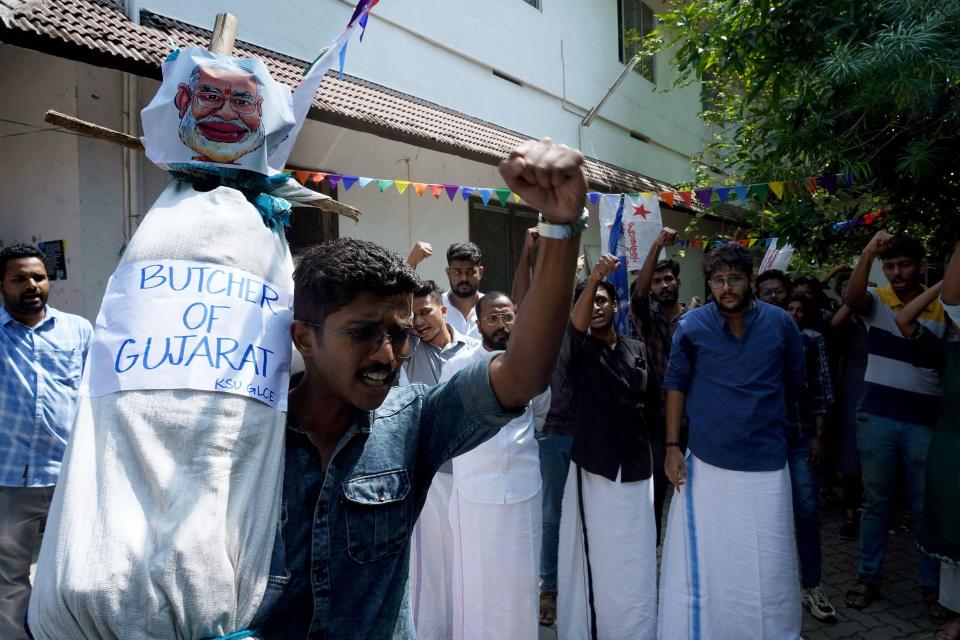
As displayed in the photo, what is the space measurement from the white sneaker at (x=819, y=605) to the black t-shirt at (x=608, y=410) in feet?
4.59

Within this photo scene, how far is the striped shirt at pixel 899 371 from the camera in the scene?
163 inches

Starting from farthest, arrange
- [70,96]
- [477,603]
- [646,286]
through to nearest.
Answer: [70,96] < [646,286] < [477,603]

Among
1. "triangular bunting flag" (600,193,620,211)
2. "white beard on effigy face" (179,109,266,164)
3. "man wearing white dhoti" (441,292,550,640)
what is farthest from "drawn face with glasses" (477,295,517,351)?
Result: "triangular bunting flag" (600,193,620,211)

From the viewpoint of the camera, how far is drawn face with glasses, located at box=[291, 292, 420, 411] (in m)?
1.41

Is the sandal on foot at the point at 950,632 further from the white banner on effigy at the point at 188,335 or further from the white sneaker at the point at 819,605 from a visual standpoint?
the white banner on effigy at the point at 188,335

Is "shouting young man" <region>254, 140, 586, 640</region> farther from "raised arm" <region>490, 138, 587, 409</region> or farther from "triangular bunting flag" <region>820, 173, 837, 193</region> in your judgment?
"triangular bunting flag" <region>820, 173, 837, 193</region>

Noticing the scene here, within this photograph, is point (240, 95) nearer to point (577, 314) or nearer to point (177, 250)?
point (177, 250)

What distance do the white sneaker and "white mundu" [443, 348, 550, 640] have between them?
1.77 metres

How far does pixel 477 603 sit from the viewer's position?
3.35 m

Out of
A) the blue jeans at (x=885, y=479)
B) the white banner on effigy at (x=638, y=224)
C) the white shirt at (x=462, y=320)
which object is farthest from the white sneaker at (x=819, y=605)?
the white banner on effigy at (x=638, y=224)

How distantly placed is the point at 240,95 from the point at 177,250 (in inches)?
18.9

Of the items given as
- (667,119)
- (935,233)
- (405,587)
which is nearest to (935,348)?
(935,233)

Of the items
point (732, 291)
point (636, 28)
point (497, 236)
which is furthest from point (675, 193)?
point (636, 28)

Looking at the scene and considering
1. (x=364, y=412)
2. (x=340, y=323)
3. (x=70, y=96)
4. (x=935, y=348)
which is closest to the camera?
(x=340, y=323)
